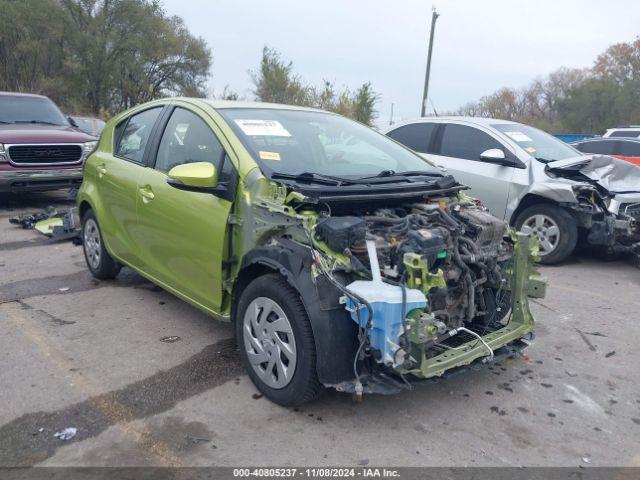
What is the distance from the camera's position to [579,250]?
25.0 feet

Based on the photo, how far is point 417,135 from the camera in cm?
820

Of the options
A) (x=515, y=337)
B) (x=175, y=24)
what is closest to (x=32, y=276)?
(x=515, y=337)

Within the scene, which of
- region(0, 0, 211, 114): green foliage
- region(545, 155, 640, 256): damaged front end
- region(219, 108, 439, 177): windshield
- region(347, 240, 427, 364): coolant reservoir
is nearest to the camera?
region(347, 240, 427, 364): coolant reservoir

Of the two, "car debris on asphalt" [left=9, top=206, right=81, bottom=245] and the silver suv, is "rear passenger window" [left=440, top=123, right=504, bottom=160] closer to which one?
the silver suv

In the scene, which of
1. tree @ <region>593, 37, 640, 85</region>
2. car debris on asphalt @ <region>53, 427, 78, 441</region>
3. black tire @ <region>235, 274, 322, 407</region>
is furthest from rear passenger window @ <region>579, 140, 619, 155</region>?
tree @ <region>593, 37, 640, 85</region>

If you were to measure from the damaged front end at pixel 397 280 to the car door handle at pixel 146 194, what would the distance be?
119 centimetres

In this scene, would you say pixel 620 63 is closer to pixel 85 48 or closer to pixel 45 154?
pixel 85 48

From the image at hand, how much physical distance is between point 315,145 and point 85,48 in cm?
3050

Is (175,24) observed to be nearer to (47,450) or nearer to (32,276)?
(32,276)

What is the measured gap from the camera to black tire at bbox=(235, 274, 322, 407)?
9.98ft

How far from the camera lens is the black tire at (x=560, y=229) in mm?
6590

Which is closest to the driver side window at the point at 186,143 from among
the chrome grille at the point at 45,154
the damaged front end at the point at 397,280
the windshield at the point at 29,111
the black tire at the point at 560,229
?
the damaged front end at the point at 397,280

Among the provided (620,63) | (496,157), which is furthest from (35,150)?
(620,63)

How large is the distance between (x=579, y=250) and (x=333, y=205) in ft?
17.9
